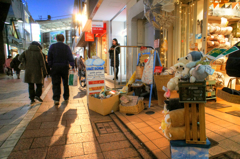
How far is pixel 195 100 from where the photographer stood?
65.5 inches

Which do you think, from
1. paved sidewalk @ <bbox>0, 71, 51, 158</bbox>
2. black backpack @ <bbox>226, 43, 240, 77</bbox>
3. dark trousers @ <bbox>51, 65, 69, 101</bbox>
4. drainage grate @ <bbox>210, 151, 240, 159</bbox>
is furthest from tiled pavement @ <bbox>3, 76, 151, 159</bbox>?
black backpack @ <bbox>226, 43, 240, 77</bbox>

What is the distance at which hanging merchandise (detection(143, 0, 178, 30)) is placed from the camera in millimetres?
4152

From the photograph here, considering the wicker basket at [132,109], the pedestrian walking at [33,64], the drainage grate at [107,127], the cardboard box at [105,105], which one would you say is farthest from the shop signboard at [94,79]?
the pedestrian walking at [33,64]

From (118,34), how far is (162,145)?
33.4ft

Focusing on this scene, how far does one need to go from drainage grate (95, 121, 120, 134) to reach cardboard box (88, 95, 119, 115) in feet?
1.55

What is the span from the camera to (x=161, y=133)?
272cm

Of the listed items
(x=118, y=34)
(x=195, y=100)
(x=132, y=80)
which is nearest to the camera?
(x=195, y=100)

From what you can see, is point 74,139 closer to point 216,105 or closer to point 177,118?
point 177,118

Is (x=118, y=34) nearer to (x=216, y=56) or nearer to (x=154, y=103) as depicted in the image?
(x=154, y=103)

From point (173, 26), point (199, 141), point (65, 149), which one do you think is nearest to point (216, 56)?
point (199, 141)

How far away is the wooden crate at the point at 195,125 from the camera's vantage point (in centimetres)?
172

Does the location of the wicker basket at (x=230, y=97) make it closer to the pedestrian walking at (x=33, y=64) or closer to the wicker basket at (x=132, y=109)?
the wicker basket at (x=132, y=109)

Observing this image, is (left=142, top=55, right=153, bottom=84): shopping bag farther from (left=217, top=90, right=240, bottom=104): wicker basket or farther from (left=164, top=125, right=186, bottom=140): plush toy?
(left=164, top=125, right=186, bottom=140): plush toy

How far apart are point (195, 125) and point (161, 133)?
1.08 m
